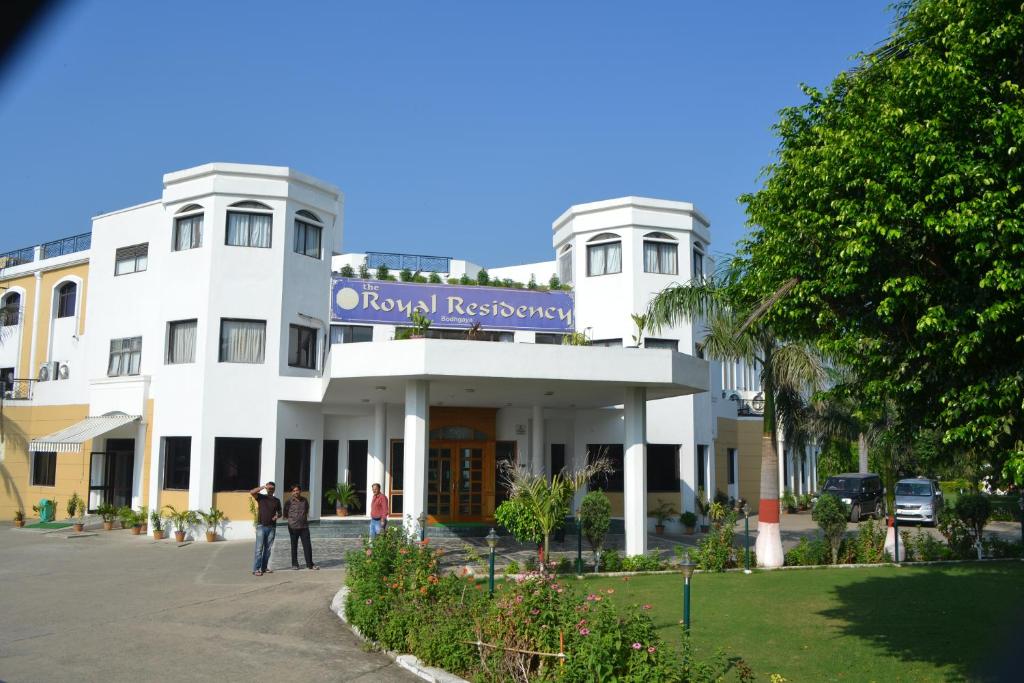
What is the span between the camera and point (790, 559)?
1705cm

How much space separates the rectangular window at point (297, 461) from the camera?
76.9 ft

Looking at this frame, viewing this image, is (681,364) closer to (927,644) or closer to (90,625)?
(927,644)

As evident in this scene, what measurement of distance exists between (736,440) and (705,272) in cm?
768

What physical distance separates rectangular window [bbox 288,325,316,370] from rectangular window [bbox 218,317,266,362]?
2.78ft

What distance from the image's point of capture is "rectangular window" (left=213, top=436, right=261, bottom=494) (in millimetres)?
22172

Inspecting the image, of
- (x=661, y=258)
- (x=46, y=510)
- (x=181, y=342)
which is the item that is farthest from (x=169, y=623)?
(x=661, y=258)

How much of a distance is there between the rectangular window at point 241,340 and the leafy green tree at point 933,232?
695 inches

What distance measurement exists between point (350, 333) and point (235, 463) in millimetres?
5552

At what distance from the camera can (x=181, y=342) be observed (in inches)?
909

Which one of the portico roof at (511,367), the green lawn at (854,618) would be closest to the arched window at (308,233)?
the portico roof at (511,367)

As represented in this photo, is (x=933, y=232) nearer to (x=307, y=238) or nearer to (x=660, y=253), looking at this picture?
(x=660, y=253)

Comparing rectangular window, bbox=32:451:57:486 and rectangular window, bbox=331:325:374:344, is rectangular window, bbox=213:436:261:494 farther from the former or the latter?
rectangular window, bbox=32:451:57:486

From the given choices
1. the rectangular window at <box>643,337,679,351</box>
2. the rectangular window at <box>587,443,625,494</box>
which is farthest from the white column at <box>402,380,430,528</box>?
the rectangular window at <box>643,337,679,351</box>

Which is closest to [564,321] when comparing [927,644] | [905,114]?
[927,644]
